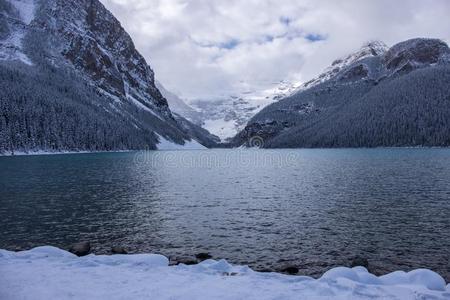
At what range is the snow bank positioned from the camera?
608 inches

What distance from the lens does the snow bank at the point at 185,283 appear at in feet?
50.7

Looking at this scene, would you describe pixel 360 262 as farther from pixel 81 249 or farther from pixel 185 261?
pixel 81 249

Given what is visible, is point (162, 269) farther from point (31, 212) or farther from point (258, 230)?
point (31, 212)

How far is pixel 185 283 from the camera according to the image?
17234mm

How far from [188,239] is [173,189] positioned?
31183 mm

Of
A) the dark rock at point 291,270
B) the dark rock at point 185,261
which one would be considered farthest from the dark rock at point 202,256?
the dark rock at point 291,270

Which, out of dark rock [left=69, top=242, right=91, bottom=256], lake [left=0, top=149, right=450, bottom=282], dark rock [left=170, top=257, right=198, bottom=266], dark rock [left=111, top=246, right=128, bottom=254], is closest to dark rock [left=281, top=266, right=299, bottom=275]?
lake [left=0, top=149, right=450, bottom=282]

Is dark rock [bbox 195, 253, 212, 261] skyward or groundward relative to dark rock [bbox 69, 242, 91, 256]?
groundward

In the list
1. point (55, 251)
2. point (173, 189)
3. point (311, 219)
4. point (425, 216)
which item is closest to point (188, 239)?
point (55, 251)

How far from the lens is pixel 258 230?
33.8m

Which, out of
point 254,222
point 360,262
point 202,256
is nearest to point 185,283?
point 202,256

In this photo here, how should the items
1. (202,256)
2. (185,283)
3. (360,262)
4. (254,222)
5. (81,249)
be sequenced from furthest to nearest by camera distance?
(254,222), (202,256), (81,249), (360,262), (185,283)

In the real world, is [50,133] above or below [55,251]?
above

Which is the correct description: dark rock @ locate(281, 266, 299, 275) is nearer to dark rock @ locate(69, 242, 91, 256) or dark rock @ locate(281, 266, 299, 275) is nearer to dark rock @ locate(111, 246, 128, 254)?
dark rock @ locate(111, 246, 128, 254)
